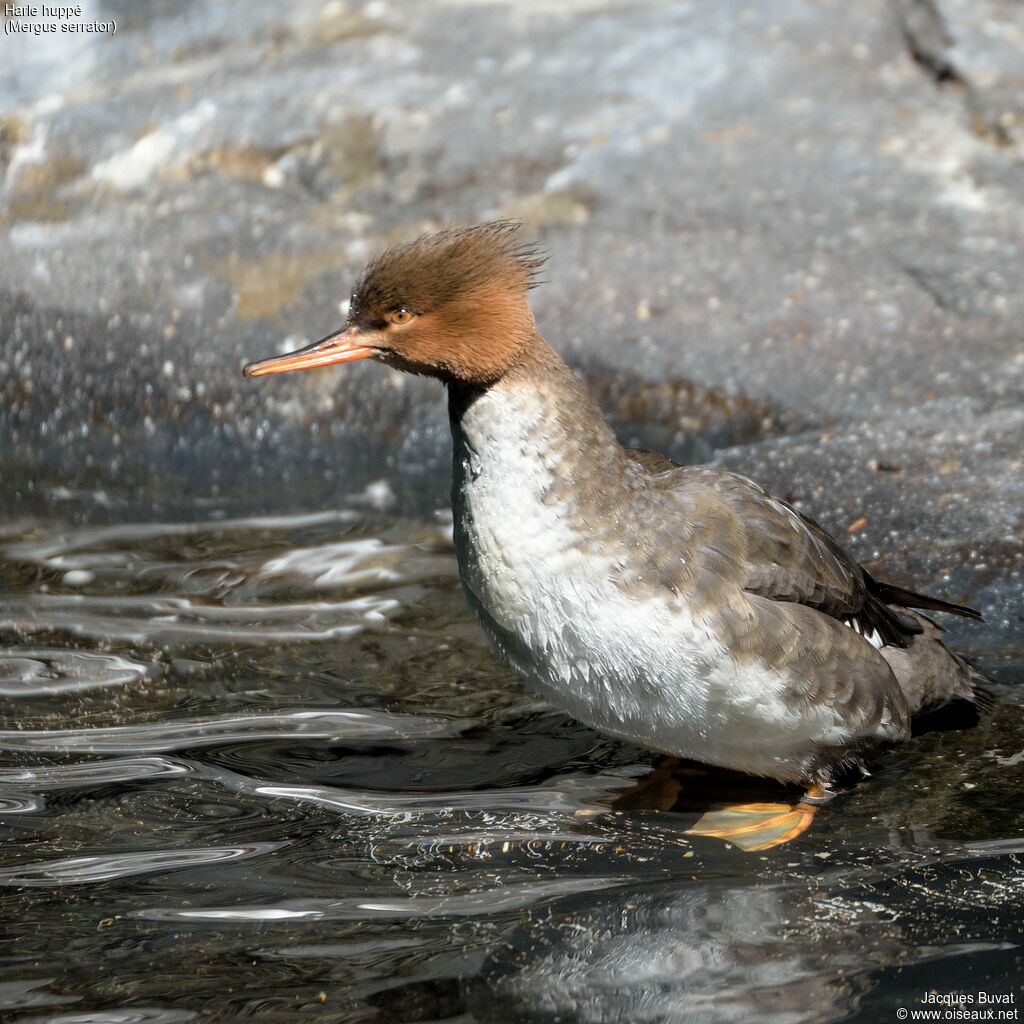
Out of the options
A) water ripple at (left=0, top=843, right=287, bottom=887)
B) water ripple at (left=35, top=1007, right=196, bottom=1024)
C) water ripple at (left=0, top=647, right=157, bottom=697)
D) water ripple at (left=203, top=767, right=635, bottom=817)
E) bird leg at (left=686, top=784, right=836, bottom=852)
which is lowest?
bird leg at (left=686, top=784, right=836, bottom=852)

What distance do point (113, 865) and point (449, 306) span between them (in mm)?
1715

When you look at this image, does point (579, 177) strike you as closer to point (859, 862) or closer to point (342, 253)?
point (342, 253)

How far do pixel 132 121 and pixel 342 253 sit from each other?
1654 mm

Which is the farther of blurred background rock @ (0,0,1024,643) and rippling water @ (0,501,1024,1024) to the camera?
blurred background rock @ (0,0,1024,643)

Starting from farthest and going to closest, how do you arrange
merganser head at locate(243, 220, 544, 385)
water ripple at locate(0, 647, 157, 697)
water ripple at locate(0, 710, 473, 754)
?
water ripple at locate(0, 647, 157, 697) < water ripple at locate(0, 710, 473, 754) < merganser head at locate(243, 220, 544, 385)

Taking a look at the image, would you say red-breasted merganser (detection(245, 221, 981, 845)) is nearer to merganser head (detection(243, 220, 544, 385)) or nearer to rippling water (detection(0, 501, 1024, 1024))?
merganser head (detection(243, 220, 544, 385))

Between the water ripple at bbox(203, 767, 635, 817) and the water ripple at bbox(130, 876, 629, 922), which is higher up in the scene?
the water ripple at bbox(130, 876, 629, 922)

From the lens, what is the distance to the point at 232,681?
477cm

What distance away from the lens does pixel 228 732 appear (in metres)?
4.38

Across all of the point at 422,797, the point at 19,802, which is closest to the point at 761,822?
the point at 422,797

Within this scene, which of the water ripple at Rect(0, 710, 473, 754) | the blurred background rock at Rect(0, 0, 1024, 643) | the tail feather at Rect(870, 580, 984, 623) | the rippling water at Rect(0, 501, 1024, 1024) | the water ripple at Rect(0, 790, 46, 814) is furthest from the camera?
the blurred background rock at Rect(0, 0, 1024, 643)

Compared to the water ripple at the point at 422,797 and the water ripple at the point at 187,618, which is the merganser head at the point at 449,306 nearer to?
the water ripple at the point at 422,797

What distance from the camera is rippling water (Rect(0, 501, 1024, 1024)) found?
10.1 ft

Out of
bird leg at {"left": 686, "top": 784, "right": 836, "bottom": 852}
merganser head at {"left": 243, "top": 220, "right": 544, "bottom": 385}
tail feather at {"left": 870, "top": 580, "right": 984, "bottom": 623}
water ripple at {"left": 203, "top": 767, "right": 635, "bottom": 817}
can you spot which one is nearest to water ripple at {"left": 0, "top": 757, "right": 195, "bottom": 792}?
water ripple at {"left": 203, "top": 767, "right": 635, "bottom": 817}
